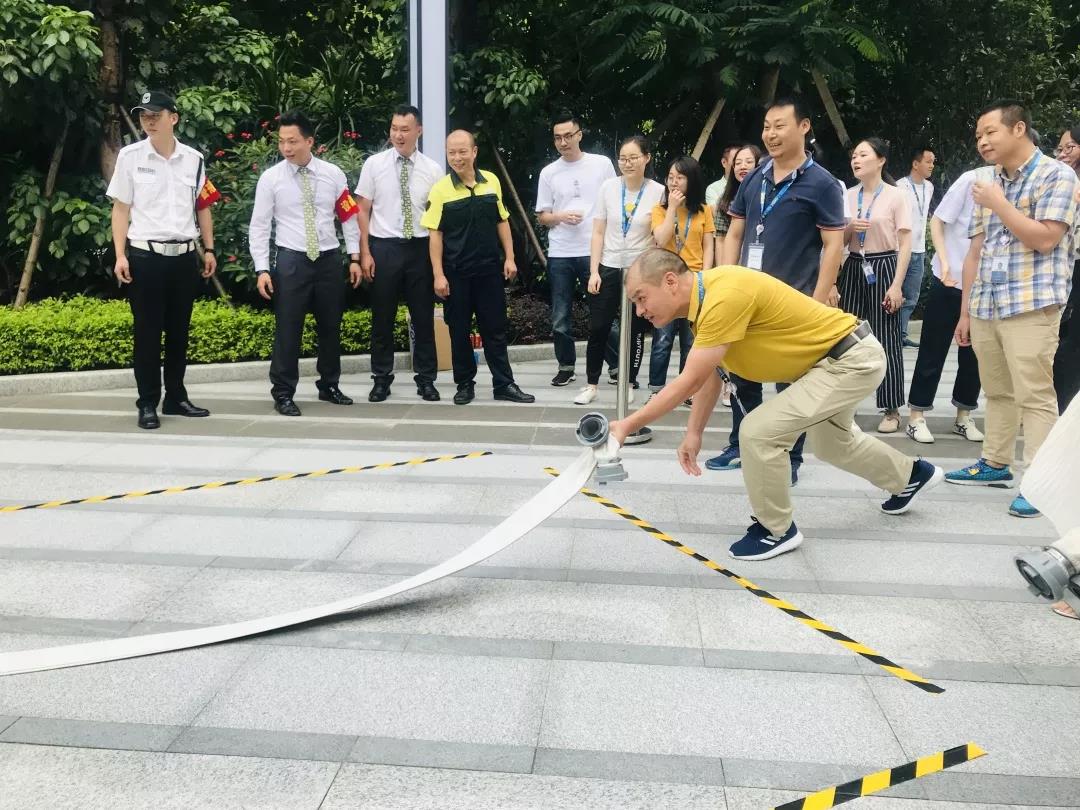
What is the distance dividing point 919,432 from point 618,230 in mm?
2243

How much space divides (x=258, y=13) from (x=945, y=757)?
1220 centimetres

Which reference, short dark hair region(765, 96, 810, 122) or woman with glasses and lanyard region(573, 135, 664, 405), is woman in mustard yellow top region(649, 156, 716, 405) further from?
short dark hair region(765, 96, 810, 122)

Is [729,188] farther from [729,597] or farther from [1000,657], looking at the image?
[1000,657]

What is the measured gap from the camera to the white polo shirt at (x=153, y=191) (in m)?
6.74

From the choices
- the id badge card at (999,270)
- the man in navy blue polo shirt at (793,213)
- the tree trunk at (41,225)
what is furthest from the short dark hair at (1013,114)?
the tree trunk at (41,225)

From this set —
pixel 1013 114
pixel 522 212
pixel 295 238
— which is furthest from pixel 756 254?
pixel 522 212

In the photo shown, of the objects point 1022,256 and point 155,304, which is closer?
point 1022,256

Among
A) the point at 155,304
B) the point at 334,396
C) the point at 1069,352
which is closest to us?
the point at 1069,352

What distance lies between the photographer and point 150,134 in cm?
675

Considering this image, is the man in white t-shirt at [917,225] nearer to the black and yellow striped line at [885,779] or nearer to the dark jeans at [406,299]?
the dark jeans at [406,299]

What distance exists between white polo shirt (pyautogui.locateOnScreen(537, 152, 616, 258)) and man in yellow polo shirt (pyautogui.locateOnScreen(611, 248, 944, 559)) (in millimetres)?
3626

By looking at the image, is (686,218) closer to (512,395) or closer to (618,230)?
(618,230)

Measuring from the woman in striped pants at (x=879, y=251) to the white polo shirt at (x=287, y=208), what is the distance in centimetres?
330

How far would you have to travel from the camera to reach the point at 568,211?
8.04 meters
